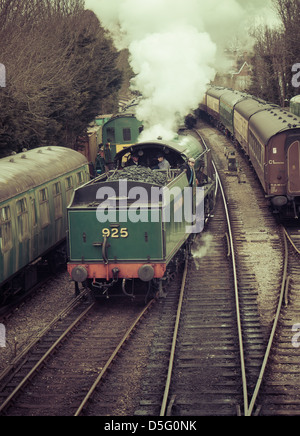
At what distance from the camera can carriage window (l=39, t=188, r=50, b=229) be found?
49.2ft

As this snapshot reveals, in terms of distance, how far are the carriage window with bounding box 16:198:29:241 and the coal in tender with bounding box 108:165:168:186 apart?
1967 millimetres

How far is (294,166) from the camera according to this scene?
63.7 ft

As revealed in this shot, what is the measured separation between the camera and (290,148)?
1947cm

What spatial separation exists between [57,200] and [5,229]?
377 cm

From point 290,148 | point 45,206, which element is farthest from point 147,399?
point 290,148

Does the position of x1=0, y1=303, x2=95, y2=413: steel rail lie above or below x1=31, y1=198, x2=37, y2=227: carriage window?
below

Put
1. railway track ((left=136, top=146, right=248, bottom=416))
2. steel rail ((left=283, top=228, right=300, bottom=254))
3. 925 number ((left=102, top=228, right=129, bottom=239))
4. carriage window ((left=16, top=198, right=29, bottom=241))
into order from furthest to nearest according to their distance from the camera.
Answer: steel rail ((left=283, top=228, right=300, bottom=254)), carriage window ((left=16, top=198, right=29, bottom=241)), 925 number ((left=102, top=228, right=129, bottom=239)), railway track ((left=136, top=146, right=248, bottom=416))

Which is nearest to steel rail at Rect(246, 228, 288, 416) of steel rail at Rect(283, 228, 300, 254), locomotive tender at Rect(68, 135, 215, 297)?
steel rail at Rect(283, 228, 300, 254)

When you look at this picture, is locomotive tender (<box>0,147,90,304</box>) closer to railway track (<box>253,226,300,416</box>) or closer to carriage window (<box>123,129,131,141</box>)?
railway track (<box>253,226,300,416</box>)

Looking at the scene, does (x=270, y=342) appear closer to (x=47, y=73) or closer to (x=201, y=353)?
(x=201, y=353)

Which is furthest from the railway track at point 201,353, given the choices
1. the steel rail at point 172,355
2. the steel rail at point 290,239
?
the steel rail at point 290,239

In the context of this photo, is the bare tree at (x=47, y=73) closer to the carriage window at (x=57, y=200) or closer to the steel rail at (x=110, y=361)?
the carriage window at (x=57, y=200)

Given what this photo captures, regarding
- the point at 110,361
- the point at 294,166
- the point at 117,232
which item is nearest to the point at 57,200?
the point at 117,232

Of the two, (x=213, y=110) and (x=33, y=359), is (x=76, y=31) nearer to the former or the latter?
(x=213, y=110)
